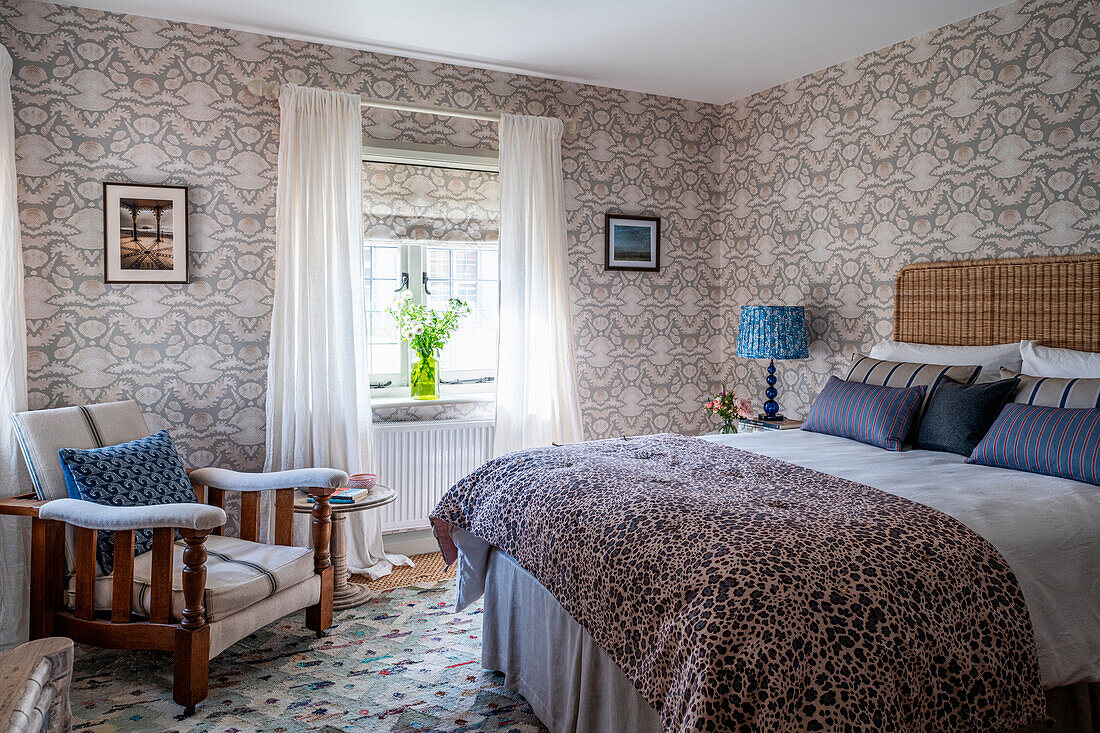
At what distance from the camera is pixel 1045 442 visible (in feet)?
8.60

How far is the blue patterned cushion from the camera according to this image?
2.82m

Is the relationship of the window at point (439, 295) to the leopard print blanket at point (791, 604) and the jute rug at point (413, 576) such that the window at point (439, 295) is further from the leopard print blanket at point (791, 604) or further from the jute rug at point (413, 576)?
the leopard print blanket at point (791, 604)

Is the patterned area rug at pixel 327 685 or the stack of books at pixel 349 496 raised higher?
the stack of books at pixel 349 496

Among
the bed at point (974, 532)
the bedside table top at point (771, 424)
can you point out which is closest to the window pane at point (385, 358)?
the bed at point (974, 532)

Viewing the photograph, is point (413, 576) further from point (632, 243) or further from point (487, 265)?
point (632, 243)

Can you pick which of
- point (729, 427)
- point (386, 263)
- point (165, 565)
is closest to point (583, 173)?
point (386, 263)

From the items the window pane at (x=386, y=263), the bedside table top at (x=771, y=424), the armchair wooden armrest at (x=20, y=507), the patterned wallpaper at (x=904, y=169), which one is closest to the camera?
the armchair wooden armrest at (x=20, y=507)

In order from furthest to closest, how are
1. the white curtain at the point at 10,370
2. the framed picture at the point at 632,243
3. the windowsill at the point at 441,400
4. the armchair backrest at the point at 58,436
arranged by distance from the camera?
the framed picture at the point at 632,243 → the windowsill at the point at 441,400 → the white curtain at the point at 10,370 → the armchair backrest at the point at 58,436

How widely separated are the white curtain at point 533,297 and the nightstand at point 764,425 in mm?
961

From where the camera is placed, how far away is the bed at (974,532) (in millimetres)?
2039

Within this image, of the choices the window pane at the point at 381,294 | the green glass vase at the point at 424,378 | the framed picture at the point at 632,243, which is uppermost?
the framed picture at the point at 632,243

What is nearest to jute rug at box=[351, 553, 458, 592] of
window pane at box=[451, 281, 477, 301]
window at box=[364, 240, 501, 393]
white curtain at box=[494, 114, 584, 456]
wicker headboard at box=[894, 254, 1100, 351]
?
white curtain at box=[494, 114, 584, 456]

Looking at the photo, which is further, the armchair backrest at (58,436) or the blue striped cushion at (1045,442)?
the armchair backrest at (58,436)

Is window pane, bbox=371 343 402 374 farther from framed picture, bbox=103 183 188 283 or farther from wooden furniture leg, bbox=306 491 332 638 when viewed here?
wooden furniture leg, bbox=306 491 332 638
